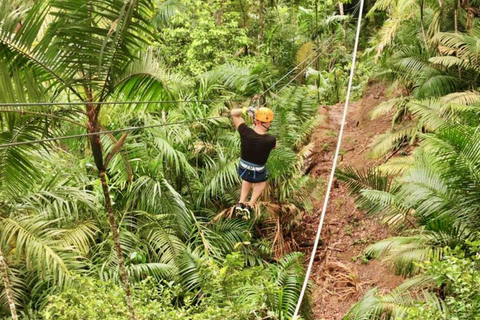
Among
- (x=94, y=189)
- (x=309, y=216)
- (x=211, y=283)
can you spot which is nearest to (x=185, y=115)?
(x=94, y=189)

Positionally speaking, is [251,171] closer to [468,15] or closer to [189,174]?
[189,174]

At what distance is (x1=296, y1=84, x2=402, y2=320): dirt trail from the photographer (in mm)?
7805

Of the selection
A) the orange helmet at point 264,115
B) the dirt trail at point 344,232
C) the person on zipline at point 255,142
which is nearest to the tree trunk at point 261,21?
the dirt trail at point 344,232

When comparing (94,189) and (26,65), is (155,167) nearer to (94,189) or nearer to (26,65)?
(94,189)

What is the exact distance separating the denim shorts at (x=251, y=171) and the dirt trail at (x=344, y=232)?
234 cm

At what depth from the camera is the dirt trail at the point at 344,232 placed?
7.80 m

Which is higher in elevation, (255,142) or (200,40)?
(200,40)

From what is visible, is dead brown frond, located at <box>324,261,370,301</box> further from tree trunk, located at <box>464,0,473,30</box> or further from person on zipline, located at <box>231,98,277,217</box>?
tree trunk, located at <box>464,0,473,30</box>

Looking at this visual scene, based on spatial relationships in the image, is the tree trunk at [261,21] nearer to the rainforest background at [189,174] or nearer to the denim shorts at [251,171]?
the rainforest background at [189,174]

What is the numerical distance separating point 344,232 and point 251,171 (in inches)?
137

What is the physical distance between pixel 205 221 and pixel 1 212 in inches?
143

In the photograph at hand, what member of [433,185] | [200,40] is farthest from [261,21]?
[433,185]

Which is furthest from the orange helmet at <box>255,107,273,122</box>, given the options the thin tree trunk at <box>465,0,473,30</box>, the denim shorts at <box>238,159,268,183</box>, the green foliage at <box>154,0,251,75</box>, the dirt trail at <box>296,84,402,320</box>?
the thin tree trunk at <box>465,0,473,30</box>

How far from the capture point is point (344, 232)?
9.09 meters
